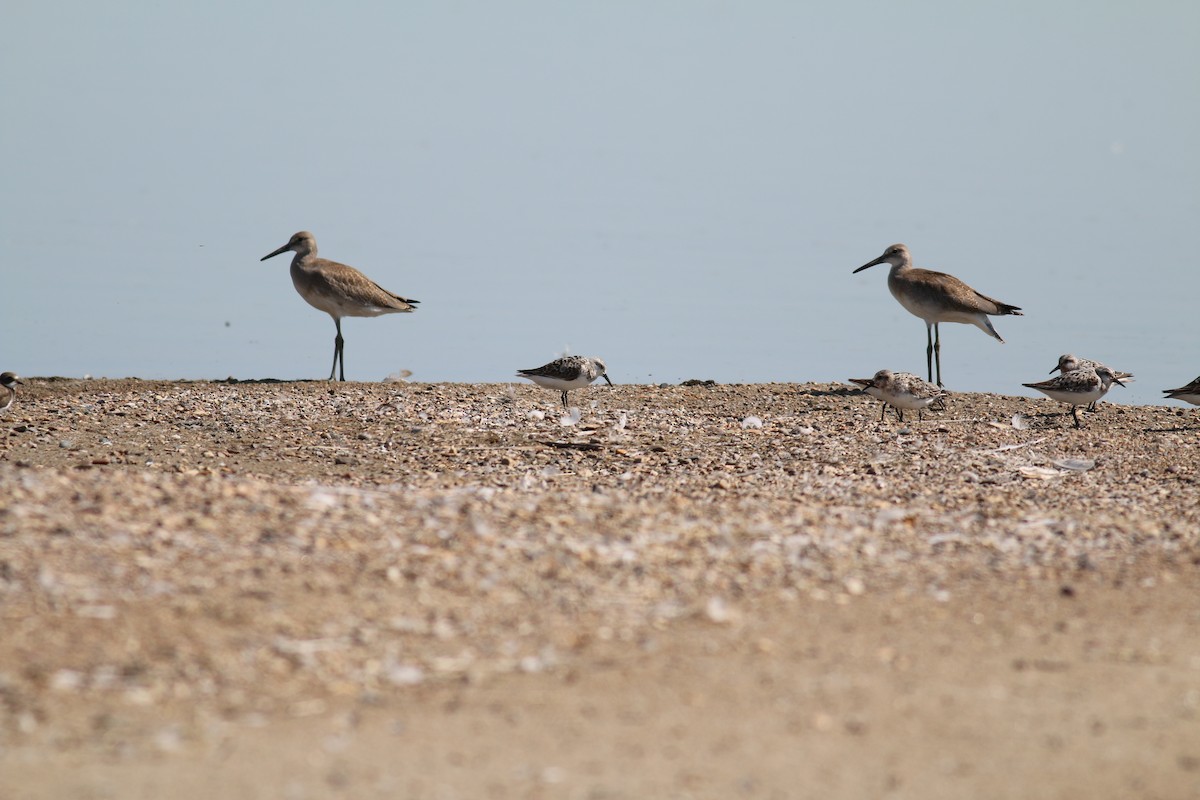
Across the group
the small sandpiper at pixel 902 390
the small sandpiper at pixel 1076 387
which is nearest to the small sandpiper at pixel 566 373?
the small sandpiper at pixel 902 390

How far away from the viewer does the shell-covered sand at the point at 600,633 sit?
17.3 feet

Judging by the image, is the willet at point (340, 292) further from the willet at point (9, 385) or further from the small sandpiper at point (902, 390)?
the small sandpiper at point (902, 390)

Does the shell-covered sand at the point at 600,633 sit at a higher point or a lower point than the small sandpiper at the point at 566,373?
lower

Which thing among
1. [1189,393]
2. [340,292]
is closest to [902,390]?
[1189,393]

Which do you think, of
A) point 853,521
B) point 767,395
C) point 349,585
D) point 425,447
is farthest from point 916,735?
point 767,395

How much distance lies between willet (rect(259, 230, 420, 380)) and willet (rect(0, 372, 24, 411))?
12.9 feet

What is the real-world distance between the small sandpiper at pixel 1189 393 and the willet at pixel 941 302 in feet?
11.0

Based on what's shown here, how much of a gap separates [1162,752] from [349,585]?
12.0ft

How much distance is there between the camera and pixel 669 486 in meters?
10.2

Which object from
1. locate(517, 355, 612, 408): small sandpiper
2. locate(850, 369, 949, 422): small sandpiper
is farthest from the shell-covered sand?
locate(517, 355, 612, 408): small sandpiper

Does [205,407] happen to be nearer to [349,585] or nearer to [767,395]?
[767,395]

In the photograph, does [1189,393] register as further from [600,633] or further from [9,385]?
[9,385]

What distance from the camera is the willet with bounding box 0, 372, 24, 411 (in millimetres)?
13172

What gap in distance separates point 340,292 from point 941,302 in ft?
24.2
